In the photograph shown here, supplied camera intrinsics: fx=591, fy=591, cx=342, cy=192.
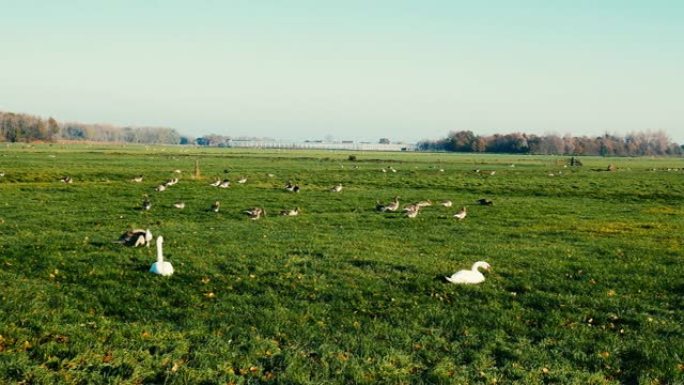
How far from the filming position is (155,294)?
14.9m

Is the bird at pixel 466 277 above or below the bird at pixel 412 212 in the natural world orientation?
above

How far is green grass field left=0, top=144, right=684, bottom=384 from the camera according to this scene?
10.4 metres

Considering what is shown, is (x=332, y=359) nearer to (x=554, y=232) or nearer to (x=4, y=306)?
(x=4, y=306)

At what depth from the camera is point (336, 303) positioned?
1453cm

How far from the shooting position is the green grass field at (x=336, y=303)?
10.4m

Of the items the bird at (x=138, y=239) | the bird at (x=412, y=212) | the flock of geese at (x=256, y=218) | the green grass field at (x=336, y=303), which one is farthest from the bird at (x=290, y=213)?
the bird at (x=138, y=239)

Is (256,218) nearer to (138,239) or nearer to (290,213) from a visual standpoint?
(290,213)

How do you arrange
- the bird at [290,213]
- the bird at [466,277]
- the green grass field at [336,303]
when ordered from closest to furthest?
the green grass field at [336,303]
the bird at [466,277]
the bird at [290,213]

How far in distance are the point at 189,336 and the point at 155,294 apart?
3475mm

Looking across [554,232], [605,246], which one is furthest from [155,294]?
[554,232]

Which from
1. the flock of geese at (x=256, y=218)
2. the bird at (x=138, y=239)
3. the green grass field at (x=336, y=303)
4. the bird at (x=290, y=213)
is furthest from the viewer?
the bird at (x=290, y=213)

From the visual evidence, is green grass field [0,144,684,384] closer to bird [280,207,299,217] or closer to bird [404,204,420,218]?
bird [280,207,299,217]

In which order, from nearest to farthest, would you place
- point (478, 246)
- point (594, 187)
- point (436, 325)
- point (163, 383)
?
point (163, 383) < point (436, 325) < point (478, 246) < point (594, 187)

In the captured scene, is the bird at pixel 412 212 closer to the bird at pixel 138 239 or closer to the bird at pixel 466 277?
the bird at pixel 138 239
